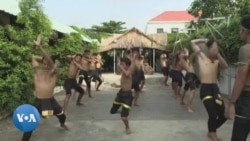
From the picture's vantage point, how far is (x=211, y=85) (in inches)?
310

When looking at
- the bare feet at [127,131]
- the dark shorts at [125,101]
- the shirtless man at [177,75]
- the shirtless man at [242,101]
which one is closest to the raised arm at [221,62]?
the dark shorts at [125,101]

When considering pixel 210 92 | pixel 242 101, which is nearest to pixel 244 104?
pixel 242 101

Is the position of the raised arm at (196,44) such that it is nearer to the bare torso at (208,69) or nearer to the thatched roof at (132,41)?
the bare torso at (208,69)

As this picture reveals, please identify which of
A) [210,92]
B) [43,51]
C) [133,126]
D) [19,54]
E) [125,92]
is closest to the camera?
[43,51]

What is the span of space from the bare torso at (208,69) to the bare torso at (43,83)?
105 inches

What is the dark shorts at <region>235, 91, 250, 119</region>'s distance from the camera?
495cm

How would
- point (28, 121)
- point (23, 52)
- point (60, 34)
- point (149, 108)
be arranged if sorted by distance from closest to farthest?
point (28, 121) → point (23, 52) → point (149, 108) → point (60, 34)

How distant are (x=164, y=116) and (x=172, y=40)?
24.6 meters

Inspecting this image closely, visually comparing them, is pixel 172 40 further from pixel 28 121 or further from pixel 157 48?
pixel 28 121

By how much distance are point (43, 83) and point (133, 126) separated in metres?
2.35

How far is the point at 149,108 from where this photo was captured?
12.5 m

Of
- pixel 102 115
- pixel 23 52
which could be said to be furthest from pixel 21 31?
pixel 102 115

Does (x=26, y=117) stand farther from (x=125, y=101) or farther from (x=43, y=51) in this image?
(x=125, y=101)

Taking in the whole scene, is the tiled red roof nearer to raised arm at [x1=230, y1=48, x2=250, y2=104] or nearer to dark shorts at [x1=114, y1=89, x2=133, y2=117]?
dark shorts at [x1=114, y1=89, x2=133, y2=117]
